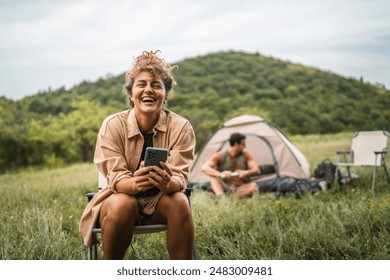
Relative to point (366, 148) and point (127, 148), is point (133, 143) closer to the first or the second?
point (127, 148)

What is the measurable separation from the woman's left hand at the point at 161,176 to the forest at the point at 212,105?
478 millimetres

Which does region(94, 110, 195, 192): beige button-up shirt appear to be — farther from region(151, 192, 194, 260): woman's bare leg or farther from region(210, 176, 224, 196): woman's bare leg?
region(210, 176, 224, 196): woman's bare leg

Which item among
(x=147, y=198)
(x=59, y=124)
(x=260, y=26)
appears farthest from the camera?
(x=59, y=124)

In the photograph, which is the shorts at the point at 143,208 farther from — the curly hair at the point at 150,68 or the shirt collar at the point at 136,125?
the curly hair at the point at 150,68

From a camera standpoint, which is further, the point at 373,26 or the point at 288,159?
the point at 288,159

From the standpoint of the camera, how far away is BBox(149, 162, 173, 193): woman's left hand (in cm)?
164

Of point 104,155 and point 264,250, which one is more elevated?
point 104,155

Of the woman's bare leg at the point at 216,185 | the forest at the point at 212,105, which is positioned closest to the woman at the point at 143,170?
the forest at the point at 212,105

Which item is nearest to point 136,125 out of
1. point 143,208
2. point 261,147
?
point 143,208

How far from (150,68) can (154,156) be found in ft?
1.40
